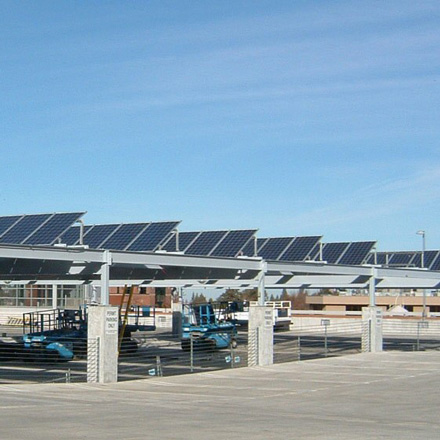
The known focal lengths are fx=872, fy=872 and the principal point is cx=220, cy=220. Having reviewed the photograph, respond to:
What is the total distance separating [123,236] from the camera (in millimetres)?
32281

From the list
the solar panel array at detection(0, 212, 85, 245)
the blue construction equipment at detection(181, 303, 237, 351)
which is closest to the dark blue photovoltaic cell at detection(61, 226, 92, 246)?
the solar panel array at detection(0, 212, 85, 245)

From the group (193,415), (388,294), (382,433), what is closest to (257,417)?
(193,415)

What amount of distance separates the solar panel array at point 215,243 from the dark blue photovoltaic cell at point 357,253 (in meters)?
6.45

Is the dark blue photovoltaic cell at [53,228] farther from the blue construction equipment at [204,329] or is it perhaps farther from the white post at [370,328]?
the white post at [370,328]

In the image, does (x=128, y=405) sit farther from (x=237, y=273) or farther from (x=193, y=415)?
(x=237, y=273)

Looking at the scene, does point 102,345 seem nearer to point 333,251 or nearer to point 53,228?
point 53,228

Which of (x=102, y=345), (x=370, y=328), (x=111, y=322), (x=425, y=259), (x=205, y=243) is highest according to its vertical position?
(x=205, y=243)

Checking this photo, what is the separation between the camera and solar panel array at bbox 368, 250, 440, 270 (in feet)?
150

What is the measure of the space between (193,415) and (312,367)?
13982 mm

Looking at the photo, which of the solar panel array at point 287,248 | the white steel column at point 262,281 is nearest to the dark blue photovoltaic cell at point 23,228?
the white steel column at point 262,281

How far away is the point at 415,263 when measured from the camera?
157 ft

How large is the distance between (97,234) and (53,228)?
748 cm

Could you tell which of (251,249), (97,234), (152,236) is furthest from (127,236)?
(251,249)

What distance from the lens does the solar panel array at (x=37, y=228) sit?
85.8ft
